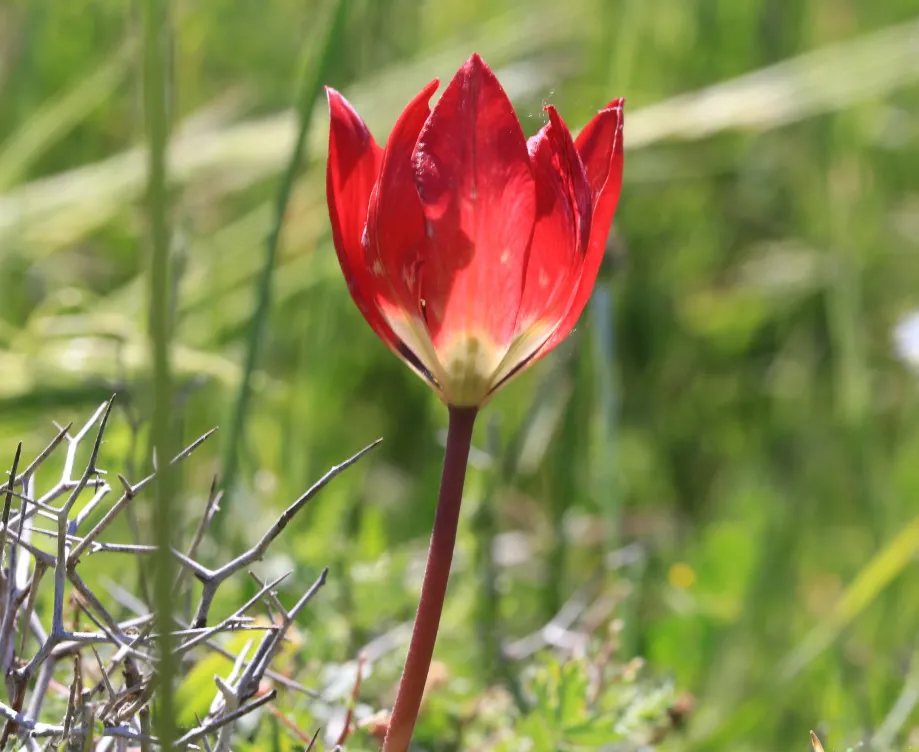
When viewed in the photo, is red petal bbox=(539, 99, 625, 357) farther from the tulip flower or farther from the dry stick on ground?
the dry stick on ground

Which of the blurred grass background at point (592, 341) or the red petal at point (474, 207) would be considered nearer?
the red petal at point (474, 207)

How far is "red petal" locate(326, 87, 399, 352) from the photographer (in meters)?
0.66

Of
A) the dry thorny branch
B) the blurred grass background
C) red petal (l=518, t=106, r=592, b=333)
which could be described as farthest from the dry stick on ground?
the blurred grass background

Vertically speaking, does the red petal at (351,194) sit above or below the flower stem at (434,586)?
above

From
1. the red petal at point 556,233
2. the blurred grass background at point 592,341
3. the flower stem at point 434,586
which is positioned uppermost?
the blurred grass background at point 592,341

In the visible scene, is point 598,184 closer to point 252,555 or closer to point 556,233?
point 556,233

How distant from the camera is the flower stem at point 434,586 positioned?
635mm

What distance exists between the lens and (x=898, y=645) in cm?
148

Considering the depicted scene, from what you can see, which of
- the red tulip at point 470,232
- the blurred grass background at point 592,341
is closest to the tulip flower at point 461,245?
the red tulip at point 470,232

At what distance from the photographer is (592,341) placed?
1.88 m

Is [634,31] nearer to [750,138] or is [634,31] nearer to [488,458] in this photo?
[750,138]

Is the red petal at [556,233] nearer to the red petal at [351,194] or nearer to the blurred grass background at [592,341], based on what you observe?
the red petal at [351,194]

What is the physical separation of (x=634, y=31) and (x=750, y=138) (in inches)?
26.5

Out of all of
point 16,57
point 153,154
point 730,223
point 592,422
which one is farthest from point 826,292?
point 153,154
